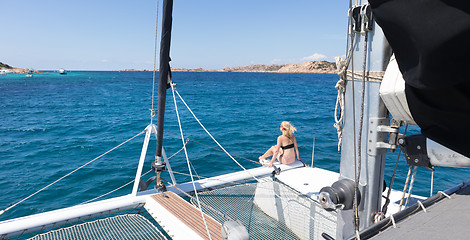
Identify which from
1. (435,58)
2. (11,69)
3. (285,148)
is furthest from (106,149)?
(11,69)

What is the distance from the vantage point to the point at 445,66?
4.03ft

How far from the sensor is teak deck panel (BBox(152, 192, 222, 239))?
399 cm

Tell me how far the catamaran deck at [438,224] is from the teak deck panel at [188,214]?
2.25m

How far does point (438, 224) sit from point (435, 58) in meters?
1.87

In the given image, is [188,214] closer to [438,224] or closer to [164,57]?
[164,57]

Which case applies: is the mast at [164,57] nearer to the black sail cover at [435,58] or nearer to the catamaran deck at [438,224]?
the black sail cover at [435,58]

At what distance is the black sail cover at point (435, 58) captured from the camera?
45.4 inches

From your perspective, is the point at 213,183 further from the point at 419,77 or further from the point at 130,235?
the point at 419,77

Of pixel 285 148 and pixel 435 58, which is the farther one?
pixel 285 148

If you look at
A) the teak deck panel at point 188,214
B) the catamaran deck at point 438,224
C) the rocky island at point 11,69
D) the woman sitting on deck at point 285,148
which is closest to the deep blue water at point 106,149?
the woman sitting on deck at point 285,148

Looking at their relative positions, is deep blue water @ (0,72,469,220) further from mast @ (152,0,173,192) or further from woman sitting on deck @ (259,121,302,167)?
mast @ (152,0,173,192)

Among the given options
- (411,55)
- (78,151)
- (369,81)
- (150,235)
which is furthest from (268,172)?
(78,151)

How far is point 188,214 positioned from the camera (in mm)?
4531

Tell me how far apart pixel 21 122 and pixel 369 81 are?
2296 cm
